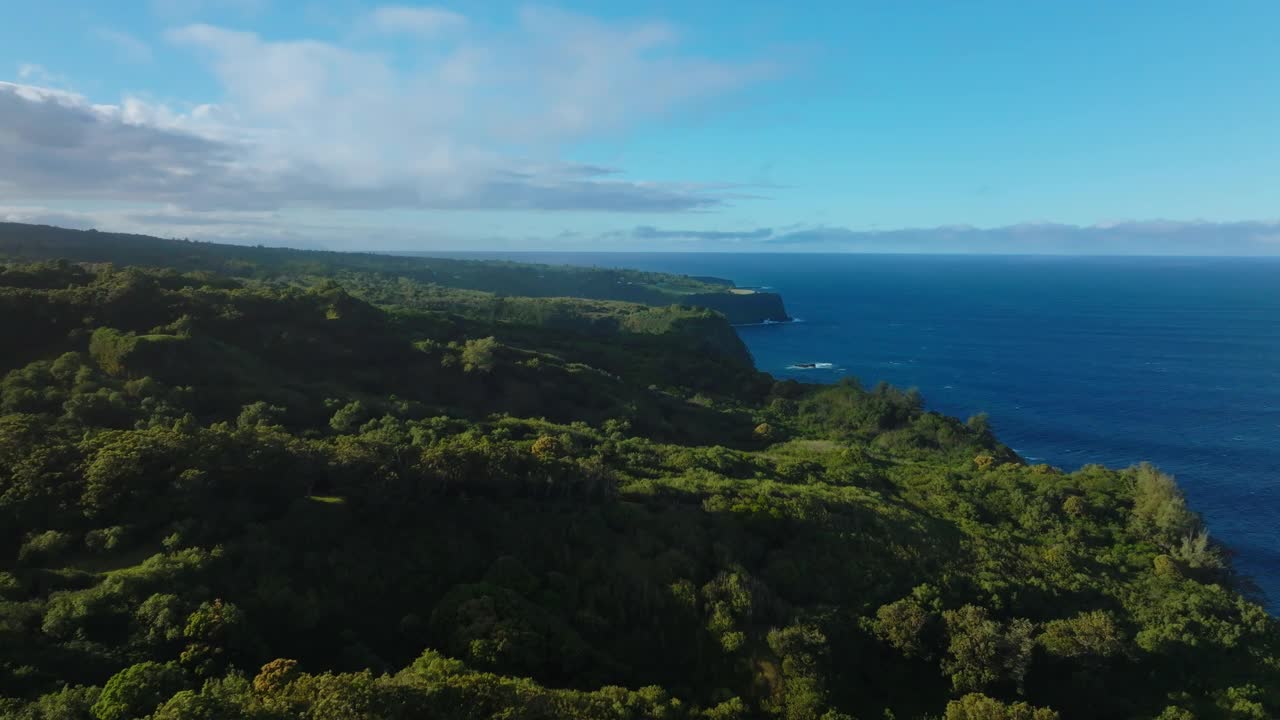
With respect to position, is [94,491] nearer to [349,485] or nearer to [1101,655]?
[349,485]

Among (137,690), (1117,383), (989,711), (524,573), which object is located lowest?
(1117,383)

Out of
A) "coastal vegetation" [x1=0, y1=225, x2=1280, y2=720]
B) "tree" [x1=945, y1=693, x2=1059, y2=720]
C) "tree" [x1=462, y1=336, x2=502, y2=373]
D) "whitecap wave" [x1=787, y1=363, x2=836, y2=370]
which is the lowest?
"whitecap wave" [x1=787, y1=363, x2=836, y2=370]

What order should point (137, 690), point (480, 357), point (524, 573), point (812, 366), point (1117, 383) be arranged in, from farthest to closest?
point (812, 366)
point (1117, 383)
point (480, 357)
point (524, 573)
point (137, 690)

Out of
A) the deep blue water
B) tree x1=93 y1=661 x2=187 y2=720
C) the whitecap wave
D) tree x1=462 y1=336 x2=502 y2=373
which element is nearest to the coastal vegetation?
tree x1=93 y1=661 x2=187 y2=720

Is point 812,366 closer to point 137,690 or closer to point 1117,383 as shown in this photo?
point 1117,383

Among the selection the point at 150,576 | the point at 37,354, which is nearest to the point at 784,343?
the point at 37,354

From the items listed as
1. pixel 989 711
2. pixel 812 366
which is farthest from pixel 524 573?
pixel 812 366

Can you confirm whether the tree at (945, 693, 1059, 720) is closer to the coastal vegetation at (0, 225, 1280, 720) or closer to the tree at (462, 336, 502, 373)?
the coastal vegetation at (0, 225, 1280, 720)

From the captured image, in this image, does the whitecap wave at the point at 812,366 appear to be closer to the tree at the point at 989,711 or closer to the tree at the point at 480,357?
the tree at the point at 480,357

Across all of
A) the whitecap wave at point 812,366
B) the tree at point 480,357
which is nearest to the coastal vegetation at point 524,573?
the tree at point 480,357

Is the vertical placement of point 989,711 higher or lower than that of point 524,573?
lower
